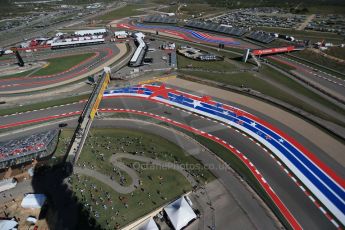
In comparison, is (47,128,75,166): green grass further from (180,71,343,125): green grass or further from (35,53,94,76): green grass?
(35,53,94,76): green grass

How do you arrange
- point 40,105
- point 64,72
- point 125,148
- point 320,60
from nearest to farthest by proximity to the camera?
point 125,148, point 40,105, point 64,72, point 320,60

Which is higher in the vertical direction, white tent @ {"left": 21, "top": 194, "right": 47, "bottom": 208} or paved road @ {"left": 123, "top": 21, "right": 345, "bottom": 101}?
paved road @ {"left": 123, "top": 21, "right": 345, "bottom": 101}

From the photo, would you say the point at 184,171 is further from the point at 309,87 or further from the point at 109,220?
the point at 309,87

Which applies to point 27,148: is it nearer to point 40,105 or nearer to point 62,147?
point 62,147

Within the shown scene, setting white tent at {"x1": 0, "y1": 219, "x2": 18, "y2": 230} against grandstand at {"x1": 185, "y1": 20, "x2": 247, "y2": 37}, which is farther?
grandstand at {"x1": 185, "y1": 20, "x2": 247, "y2": 37}

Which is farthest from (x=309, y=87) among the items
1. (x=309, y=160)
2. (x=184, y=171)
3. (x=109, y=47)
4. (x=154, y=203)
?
(x=109, y=47)

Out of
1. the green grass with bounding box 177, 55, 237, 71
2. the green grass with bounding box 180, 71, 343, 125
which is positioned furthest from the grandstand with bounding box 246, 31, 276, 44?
the green grass with bounding box 180, 71, 343, 125

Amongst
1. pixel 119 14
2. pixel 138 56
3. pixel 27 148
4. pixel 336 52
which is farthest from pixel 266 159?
pixel 119 14
